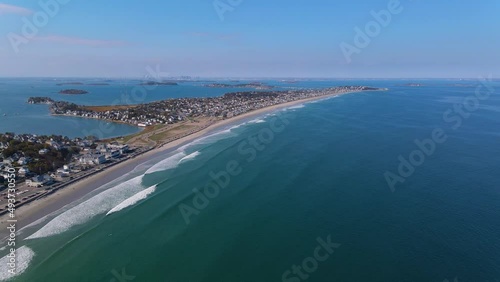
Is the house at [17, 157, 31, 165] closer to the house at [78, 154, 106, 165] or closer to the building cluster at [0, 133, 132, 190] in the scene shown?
the building cluster at [0, 133, 132, 190]

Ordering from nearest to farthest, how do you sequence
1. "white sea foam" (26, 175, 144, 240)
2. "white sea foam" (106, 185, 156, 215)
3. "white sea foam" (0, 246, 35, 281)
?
"white sea foam" (0, 246, 35, 281) < "white sea foam" (26, 175, 144, 240) < "white sea foam" (106, 185, 156, 215)

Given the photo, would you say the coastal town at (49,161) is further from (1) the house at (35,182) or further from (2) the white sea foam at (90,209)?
(2) the white sea foam at (90,209)

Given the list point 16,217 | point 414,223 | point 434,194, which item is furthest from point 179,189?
point 434,194

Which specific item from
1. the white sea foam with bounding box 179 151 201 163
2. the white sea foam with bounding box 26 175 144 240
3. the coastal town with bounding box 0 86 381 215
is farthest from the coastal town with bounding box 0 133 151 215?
the white sea foam with bounding box 179 151 201 163

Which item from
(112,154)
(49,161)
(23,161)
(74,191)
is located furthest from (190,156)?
(23,161)

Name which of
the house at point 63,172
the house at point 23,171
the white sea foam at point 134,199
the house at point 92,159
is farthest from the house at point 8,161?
the white sea foam at point 134,199

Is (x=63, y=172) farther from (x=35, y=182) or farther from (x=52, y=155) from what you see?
(x=52, y=155)

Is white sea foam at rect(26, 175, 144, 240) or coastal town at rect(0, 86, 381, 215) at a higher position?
white sea foam at rect(26, 175, 144, 240)

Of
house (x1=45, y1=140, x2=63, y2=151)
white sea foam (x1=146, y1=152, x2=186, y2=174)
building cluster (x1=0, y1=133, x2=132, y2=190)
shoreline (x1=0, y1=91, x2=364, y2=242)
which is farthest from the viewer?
house (x1=45, y1=140, x2=63, y2=151)
